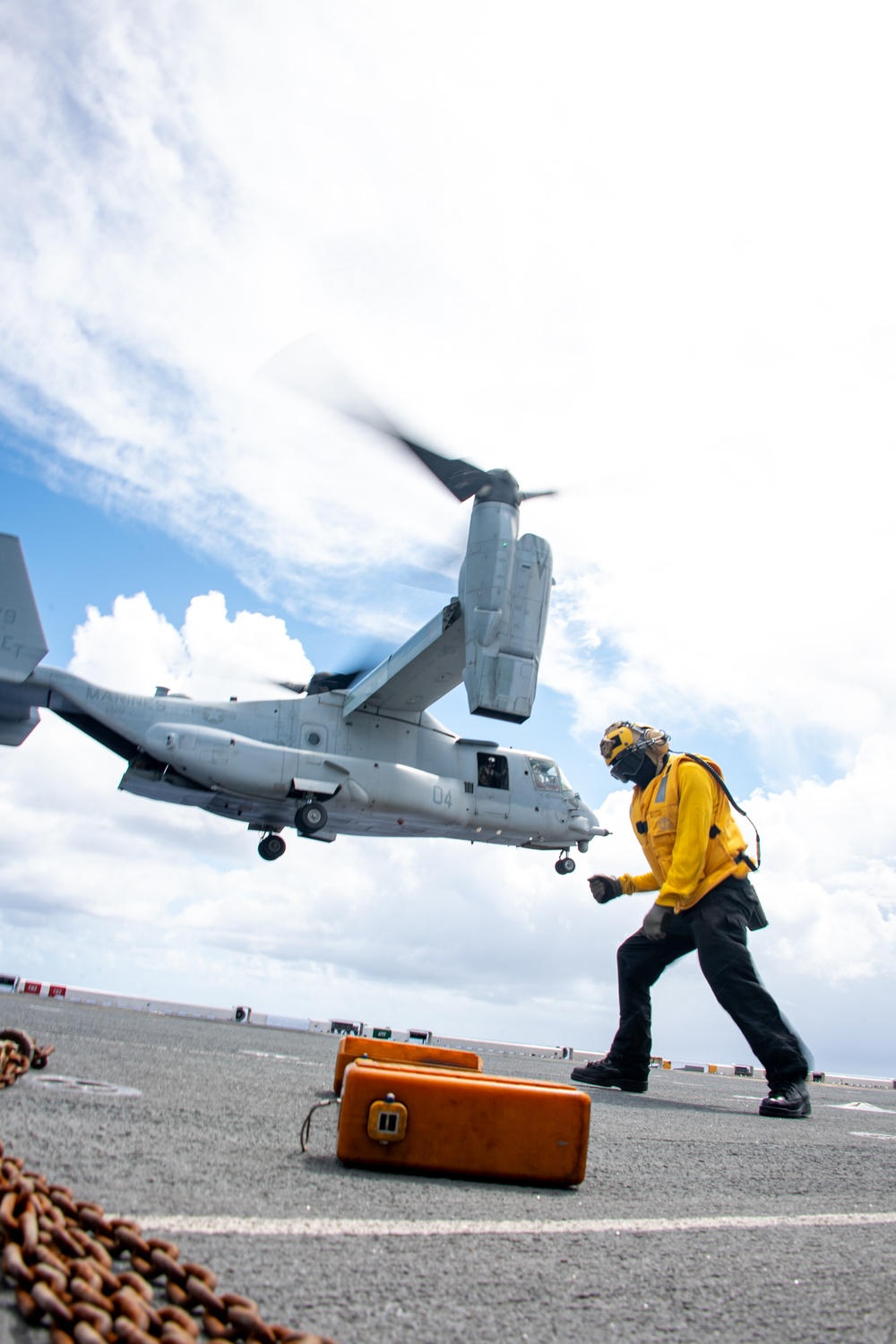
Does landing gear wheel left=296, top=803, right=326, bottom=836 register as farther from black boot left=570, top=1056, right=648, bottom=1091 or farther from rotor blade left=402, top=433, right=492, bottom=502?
black boot left=570, top=1056, right=648, bottom=1091

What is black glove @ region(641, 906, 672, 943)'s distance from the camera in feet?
17.3

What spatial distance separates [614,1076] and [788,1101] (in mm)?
988

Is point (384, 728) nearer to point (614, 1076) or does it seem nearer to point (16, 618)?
point (16, 618)

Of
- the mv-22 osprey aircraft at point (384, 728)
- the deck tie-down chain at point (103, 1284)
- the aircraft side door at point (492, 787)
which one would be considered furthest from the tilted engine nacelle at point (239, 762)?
the deck tie-down chain at point (103, 1284)

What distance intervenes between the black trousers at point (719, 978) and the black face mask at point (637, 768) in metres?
0.80

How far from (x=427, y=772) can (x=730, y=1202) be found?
16.5 m

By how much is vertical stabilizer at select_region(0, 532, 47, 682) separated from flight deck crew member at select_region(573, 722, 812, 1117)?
12171mm

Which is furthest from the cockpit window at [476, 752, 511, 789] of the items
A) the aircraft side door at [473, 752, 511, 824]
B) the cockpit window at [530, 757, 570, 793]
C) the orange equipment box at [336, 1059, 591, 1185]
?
the orange equipment box at [336, 1059, 591, 1185]

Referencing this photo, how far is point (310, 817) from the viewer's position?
17.3 meters

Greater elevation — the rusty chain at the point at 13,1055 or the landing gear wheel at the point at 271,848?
the landing gear wheel at the point at 271,848

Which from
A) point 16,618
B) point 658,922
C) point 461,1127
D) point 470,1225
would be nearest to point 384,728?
point 16,618

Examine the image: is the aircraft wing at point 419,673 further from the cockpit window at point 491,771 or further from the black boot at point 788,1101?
the black boot at point 788,1101

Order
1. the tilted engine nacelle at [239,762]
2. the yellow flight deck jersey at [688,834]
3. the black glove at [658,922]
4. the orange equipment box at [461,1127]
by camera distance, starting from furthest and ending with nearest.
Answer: the tilted engine nacelle at [239,762] < the black glove at [658,922] < the yellow flight deck jersey at [688,834] < the orange equipment box at [461,1127]

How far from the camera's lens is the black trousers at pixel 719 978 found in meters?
4.75
